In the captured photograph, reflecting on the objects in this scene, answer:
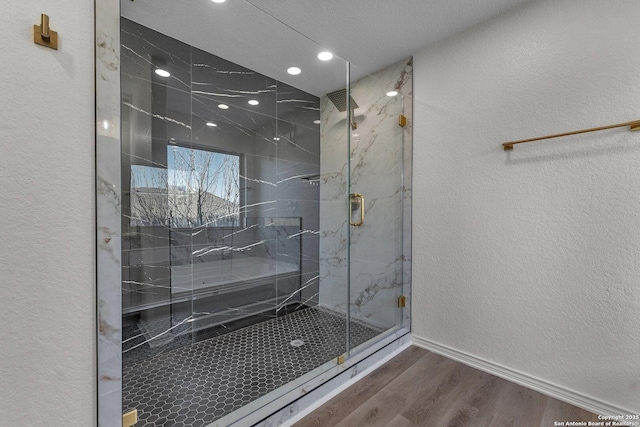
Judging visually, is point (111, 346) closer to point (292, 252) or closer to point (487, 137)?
point (292, 252)

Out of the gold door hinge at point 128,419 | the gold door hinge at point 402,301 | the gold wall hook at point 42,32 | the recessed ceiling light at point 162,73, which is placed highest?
the recessed ceiling light at point 162,73

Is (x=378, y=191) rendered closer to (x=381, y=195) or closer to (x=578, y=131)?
(x=381, y=195)

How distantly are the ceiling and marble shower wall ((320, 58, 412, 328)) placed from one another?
25cm

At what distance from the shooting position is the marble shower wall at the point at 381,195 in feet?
7.97

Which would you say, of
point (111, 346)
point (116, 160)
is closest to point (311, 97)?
point (116, 160)

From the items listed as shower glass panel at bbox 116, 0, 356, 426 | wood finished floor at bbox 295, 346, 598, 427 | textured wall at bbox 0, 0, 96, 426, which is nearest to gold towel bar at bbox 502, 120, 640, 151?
shower glass panel at bbox 116, 0, 356, 426

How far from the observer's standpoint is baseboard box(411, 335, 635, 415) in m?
1.52

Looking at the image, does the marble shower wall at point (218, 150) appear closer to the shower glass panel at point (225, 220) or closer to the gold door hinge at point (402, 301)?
the shower glass panel at point (225, 220)

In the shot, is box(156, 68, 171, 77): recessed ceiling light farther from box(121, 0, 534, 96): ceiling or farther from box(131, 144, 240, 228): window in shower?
box(131, 144, 240, 228): window in shower

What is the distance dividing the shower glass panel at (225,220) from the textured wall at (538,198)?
765mm

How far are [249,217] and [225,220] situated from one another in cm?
22

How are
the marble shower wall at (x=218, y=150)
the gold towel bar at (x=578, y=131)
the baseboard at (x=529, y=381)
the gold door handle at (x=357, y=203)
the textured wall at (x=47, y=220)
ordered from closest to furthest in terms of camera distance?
the textured wall at (x=47, y=220) < the gold towel bar at (x=578, y=131) < the baseboard at (x=529, y=381) < the marble shower wall at (x=218, y=150) < the gold door handle at (x=357, y=203)

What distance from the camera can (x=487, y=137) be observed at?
194cm

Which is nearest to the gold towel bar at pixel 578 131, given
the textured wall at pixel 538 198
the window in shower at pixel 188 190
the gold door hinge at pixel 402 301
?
the textured wall at pixel 538 198
